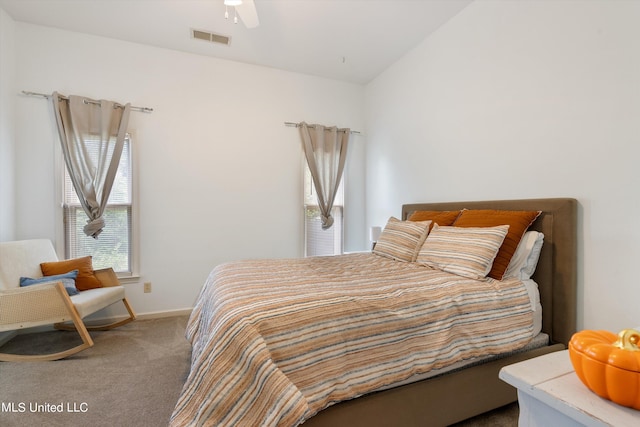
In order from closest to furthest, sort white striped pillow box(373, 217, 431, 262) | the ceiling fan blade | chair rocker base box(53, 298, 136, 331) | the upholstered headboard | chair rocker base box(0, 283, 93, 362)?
Answer: the upholstered headboard < the ceiling fan blade < chair rocker base box(0, 283, 93, 362) < white striped pillow box(373, 217, 431, 262) < chair rocker base box(53, 298, 136, 331)

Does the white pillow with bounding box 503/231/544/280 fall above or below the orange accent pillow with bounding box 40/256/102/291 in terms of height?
above

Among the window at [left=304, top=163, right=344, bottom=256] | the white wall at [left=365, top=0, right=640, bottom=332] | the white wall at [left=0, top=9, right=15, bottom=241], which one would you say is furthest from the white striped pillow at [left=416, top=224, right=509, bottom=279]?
the white wall at [left=0, top=9, right=15, bottom=241]

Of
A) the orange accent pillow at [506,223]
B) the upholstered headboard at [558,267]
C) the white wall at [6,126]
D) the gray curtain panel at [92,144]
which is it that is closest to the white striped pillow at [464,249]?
the orange accent pillow at [506,223]

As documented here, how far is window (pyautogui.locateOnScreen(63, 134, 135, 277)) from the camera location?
301cm

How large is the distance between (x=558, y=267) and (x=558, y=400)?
4.48 feet

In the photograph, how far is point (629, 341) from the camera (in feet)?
2.81

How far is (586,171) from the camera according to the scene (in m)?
1.82

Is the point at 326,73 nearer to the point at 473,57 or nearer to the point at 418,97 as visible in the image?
the point at 418,97

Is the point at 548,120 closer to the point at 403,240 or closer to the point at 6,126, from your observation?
the point at 403,240

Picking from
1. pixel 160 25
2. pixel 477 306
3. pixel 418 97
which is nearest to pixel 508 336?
pixel 477 306

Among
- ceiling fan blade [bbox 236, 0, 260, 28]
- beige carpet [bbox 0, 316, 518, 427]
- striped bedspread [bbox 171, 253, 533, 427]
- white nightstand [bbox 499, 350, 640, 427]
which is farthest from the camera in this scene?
ceiling fan blade [bbox 236, 0, 260, 28]

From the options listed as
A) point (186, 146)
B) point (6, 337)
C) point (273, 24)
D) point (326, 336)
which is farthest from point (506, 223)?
point (6, 337)

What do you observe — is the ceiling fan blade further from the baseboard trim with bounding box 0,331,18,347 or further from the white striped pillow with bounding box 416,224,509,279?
the baseboard trim with bounding box 0,331,18,347

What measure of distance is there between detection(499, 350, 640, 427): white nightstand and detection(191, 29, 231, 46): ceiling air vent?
3.61 metres
